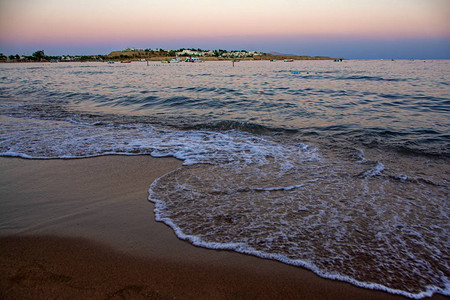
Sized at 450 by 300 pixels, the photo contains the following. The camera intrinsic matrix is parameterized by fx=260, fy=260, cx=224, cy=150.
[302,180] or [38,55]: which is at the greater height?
[38,55]

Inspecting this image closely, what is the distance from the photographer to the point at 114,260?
2531mm

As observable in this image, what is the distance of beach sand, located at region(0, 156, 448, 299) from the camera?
2174 millimetres

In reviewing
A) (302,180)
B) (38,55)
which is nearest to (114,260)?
(302,180)

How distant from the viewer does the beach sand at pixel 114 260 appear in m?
2.17

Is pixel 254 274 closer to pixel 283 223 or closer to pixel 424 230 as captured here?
pixel 283 223

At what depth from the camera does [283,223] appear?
3.17m

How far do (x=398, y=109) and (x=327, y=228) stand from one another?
36.4 feet

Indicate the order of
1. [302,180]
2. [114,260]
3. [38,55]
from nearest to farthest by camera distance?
1. [114,260]
2. [302,180]
3. [38,55]

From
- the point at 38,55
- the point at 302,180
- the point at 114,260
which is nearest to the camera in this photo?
the point at 114,260

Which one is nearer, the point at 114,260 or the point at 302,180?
the point at 114,260

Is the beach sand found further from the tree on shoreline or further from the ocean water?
the tree on shoreline

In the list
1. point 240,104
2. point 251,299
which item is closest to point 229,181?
point 251,299

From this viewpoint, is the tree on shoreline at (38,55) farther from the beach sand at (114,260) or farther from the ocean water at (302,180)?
the beach sand at (114,260)

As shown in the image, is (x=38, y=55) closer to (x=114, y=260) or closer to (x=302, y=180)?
(x=302, y=180)
